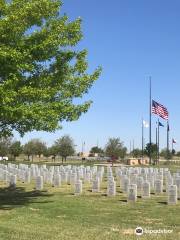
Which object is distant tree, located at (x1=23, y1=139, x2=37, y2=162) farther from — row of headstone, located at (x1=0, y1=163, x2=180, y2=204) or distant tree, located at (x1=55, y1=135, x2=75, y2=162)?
row of headstone, located at (x1=0, y1=163, x2=180, y2=204)

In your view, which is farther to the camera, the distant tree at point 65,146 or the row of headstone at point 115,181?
the distant tree at point 65,146

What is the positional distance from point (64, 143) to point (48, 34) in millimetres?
69373

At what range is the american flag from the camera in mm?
53406

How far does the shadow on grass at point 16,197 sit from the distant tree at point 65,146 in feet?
191

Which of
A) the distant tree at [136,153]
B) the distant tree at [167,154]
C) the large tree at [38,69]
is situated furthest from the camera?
the distant tree at [136,153]

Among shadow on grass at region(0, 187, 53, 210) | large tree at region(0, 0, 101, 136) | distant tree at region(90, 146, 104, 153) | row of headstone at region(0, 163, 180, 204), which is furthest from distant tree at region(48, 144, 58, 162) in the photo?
Answer: large tree at region(0, 0, 101, 136)

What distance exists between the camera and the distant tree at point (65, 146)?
82562 millimetres

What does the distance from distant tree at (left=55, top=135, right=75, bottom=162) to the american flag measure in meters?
31.1

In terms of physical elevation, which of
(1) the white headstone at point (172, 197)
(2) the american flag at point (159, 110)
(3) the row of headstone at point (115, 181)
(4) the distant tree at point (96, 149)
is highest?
(2) the american flag at point (159, 110)

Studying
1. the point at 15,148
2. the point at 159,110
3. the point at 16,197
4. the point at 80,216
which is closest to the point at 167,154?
the point at 15,148

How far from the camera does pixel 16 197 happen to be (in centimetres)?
2020

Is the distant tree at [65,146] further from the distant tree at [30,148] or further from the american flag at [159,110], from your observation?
the american flag at [159,110]

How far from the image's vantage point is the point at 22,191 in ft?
75.2

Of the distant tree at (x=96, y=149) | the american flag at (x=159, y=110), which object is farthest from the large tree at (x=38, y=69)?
the distant tree at (x=96, y=149)
